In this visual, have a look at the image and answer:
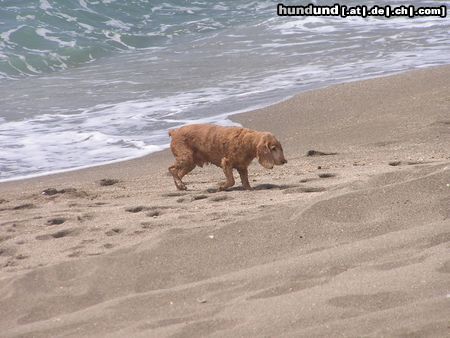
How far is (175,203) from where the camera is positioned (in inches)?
253

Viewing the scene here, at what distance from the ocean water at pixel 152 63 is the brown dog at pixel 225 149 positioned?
2434 mm

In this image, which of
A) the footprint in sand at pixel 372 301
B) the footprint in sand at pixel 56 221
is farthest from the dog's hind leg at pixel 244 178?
the footprint in sand at pixel 372 301

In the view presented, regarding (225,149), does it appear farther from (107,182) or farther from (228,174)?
(107,182)

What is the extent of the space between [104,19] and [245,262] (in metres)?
19.6

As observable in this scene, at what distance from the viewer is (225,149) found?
689 cm

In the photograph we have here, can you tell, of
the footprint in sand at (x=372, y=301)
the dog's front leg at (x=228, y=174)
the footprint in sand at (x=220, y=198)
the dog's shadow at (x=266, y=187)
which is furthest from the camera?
the dog's front leg at (x=228, y=174)

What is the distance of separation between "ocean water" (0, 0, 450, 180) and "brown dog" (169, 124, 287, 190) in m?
2.43

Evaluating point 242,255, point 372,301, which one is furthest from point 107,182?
point 372,301

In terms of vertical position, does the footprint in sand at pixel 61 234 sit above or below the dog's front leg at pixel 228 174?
above

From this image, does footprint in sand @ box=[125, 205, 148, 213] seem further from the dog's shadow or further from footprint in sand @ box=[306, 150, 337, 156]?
footprint in sand @ box=[306, 150, 337, 156]

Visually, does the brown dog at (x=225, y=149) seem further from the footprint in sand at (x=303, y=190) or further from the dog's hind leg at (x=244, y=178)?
the footprint in sand at (x=303, y=190)

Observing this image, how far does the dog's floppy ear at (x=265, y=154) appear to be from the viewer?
6645 mm

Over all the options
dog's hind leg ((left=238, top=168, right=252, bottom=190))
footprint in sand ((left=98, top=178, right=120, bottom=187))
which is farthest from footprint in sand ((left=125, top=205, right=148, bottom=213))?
footprint in sand ((left=98, top=178, right=120, bottom=187))

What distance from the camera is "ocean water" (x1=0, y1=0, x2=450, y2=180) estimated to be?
10.7 meters
